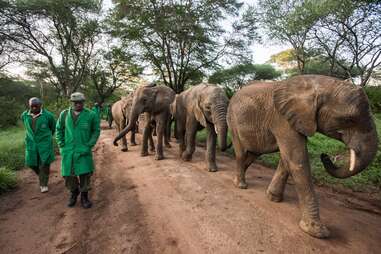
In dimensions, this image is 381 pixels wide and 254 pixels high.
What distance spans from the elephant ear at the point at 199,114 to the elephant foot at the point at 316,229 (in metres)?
3.35

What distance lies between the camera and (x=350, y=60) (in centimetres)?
1891

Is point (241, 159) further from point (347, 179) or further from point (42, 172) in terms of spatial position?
point (42, 172)

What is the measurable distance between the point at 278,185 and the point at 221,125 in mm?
1816

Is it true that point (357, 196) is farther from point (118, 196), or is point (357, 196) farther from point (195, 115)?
point (118, 196)

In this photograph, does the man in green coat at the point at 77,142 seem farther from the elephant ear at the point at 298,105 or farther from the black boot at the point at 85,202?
the elephant ear at the point at 298,105

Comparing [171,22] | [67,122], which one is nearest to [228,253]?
[67,122]

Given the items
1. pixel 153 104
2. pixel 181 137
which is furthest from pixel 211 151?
pixel 153 104

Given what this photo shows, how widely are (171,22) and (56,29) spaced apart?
36.0 feet

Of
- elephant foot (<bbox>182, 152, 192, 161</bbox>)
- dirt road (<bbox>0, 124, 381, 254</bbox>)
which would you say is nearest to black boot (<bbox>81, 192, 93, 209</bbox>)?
dirt road (<bbox>0, 124, 381, 254</bbox>)

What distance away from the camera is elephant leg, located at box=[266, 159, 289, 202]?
390cm

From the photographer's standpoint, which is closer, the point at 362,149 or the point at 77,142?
the point at 362,149

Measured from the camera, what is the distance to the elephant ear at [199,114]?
603cm

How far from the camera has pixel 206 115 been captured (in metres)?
5.87

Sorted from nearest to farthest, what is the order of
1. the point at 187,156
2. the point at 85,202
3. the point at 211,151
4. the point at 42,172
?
the point at 85,202 → the point at 42,172 → the point at 211,151 → the point at 187,156
